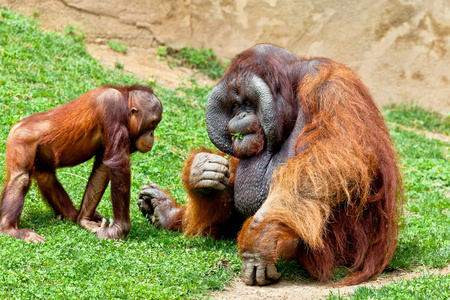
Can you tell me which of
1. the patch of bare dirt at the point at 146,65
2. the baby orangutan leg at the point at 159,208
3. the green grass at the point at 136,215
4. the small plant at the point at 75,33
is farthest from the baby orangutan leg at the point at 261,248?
the small plant at the point at 75,33

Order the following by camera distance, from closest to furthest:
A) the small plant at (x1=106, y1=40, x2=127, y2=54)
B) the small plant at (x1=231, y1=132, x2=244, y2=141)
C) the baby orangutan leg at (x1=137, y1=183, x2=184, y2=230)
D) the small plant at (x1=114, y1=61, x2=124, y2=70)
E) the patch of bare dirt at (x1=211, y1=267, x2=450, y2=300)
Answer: the patch of bare dirt at (x1=211, y1=267, x2=450, y2=300), the small plant at (x1=231, y1=132, x2=244, y2=141), the baby orangutan leg at (x1=137, y1=183, x2=184, y2=230), the small plant at (x1=114, y1=61, x2=124, y2=70), the small plant at (x1=106, y1=40, x2=127, y2=54)

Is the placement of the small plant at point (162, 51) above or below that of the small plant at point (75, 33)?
below

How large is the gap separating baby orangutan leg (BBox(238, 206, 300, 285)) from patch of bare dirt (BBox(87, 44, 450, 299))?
66 millimetres

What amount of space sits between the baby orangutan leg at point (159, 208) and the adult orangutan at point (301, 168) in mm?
442

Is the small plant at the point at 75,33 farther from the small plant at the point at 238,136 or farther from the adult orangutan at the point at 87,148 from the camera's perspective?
the small plant at the point at 238,136

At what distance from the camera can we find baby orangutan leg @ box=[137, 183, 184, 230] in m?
4.50

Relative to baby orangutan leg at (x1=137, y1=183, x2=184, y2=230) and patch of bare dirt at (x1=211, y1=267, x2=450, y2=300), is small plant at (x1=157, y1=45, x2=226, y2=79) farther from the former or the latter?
patch of bare dirt at (x1=211, y1=267, x2=450, y2=300)

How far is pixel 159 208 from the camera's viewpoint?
178 inches

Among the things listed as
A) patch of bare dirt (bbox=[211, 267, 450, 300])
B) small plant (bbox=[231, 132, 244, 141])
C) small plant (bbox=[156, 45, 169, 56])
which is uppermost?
small plant (bbox=[156, 45, 169, 56])

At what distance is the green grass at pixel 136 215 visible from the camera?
3.07 metres

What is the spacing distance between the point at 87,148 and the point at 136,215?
899 mm

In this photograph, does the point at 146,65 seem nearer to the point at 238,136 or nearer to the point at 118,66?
the point at 118,66

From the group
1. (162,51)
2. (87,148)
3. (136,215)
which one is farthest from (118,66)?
(87,148)

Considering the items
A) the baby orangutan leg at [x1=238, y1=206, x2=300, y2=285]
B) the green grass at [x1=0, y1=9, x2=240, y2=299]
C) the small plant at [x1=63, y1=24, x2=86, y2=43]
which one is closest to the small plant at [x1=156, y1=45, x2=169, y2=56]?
the small plant at [x1=63, y1=24, x2=86, y2=43]
